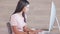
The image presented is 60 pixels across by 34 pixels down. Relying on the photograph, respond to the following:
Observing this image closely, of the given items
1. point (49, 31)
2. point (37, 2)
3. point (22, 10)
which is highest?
point (37, 2)

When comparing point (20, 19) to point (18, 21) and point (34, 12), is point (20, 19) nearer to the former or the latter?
point (18, 21)

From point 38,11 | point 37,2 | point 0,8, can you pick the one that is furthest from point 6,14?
point 37,2

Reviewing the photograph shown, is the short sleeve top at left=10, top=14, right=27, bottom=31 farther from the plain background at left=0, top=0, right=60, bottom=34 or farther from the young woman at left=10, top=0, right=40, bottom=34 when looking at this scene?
the plain background at left=0, top=0, right=60, bottom=34

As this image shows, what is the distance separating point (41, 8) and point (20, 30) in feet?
8.92

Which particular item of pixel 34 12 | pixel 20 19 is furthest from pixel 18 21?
pixel 34 12

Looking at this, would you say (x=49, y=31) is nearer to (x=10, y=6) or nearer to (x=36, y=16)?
(x=36, y=16)

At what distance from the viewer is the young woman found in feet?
5.72

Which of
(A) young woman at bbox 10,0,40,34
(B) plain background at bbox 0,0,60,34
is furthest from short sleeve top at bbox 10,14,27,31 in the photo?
(B) plain background at bbox 0,0,60,34

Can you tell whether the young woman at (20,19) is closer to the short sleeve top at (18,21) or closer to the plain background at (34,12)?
the short sleeve top at (18,21)

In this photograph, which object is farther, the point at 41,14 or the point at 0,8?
the point at 0,8

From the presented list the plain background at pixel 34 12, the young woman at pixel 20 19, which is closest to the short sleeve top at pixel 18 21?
the young woman at pixel 20 19

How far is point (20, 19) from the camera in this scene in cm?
178

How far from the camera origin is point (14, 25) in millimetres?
1744

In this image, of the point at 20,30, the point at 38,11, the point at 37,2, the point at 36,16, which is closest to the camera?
the point at 20,30
